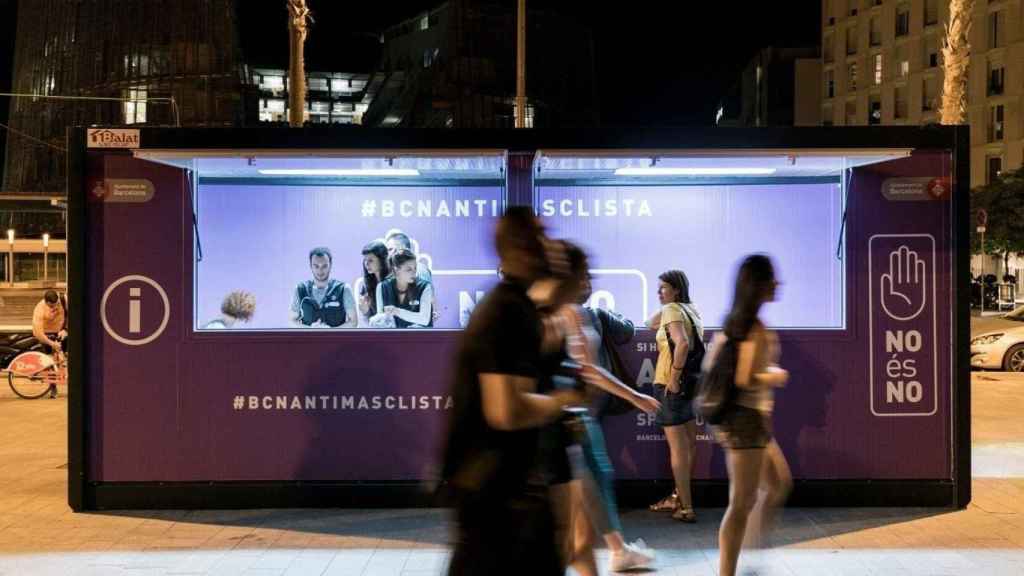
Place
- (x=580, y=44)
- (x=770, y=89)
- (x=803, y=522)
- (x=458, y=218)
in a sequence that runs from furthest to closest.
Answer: (x=770, y=89)
(x=580, y=44)
(x=458, y=218)
(x=803, y=522)

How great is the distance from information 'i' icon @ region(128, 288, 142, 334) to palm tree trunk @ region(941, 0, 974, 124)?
13.1 metres

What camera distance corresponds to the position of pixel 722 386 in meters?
4.91

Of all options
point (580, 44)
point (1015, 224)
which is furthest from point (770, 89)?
point (1015, 224)

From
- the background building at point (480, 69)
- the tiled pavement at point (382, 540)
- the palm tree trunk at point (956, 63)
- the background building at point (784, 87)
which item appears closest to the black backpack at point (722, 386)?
the tiled pavement at point (382, 540)

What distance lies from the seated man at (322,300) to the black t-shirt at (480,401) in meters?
4.45

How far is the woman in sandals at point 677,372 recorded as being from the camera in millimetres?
6645

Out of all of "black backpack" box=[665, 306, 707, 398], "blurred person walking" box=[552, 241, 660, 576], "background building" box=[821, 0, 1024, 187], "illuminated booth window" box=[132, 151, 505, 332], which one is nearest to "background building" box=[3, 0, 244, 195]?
"background building" box=[821, 0, 1024, 187]

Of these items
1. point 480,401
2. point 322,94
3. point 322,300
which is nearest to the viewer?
point 480,401

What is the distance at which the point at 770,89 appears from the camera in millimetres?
94000

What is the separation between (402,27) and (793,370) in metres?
69.8

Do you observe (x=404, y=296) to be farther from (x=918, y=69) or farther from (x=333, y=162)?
(x=918, y=69)

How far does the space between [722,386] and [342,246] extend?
3.58 metres

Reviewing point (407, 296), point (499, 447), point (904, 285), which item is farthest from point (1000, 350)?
point (499, 447)

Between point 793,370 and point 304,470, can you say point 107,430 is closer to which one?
point 304,470
